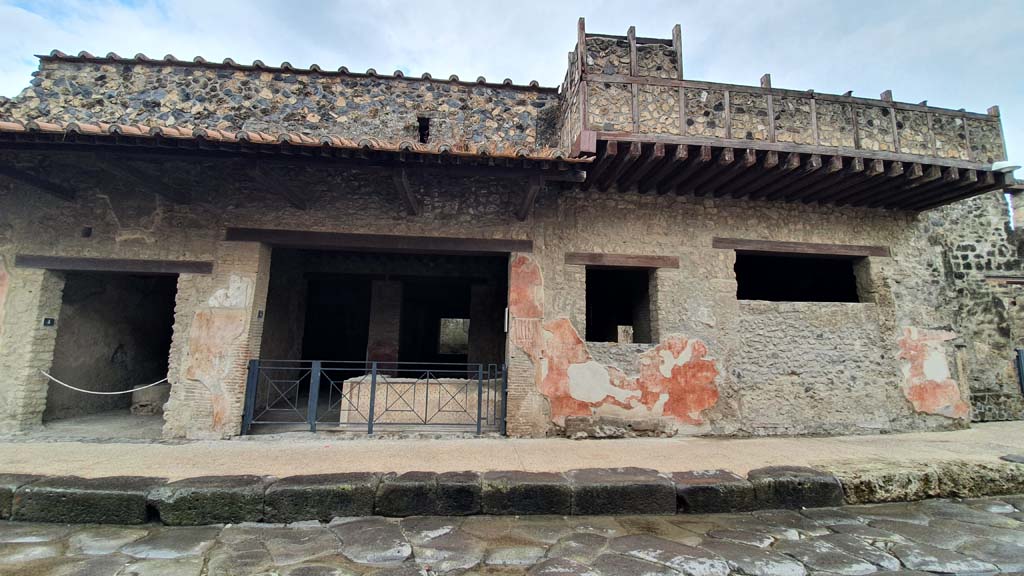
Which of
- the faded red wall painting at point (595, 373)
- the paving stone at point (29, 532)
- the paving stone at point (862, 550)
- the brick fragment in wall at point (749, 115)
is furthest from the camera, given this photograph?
the faded red wall painting at point (595, 373)

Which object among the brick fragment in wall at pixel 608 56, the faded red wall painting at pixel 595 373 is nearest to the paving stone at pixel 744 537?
the faded red wall painting at pixel 595 373

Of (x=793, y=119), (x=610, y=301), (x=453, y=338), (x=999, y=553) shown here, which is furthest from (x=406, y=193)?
(x=453, y=338)

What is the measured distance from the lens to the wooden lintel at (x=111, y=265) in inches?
239

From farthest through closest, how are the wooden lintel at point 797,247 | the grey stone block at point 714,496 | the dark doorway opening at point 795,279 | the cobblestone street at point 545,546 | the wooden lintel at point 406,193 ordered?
1. the dark doorway opening at point 795,279
2. the wooden lintel at point 797,247
3. the wooden lintel at point 406,193
4. the grey stone block at point 714,496
5. the cobblestone street at point 545,546

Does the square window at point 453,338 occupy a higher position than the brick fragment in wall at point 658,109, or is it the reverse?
the brick fragment in wall at point 658,109

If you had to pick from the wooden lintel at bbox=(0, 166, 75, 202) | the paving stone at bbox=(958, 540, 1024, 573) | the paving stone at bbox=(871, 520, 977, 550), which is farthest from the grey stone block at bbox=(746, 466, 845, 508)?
the wooden lintel at bbox=(0, 166, 75, 202)

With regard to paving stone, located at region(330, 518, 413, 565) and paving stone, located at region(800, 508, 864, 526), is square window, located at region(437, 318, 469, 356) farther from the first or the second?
paving stone, located at region(800, 508, 864, 526)

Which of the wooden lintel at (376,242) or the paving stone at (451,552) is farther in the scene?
the wooden lintel at (376,242)

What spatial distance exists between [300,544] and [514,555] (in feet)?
5.19

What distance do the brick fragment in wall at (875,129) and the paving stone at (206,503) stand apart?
8720 mm

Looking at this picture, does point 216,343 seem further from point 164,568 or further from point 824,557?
point 824,557

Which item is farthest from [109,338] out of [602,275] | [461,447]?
[602,275]

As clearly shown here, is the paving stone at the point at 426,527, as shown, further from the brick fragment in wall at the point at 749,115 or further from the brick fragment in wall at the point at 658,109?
the brick fragment in wall at the point at 749,115

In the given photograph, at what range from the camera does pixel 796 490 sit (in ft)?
13.2
